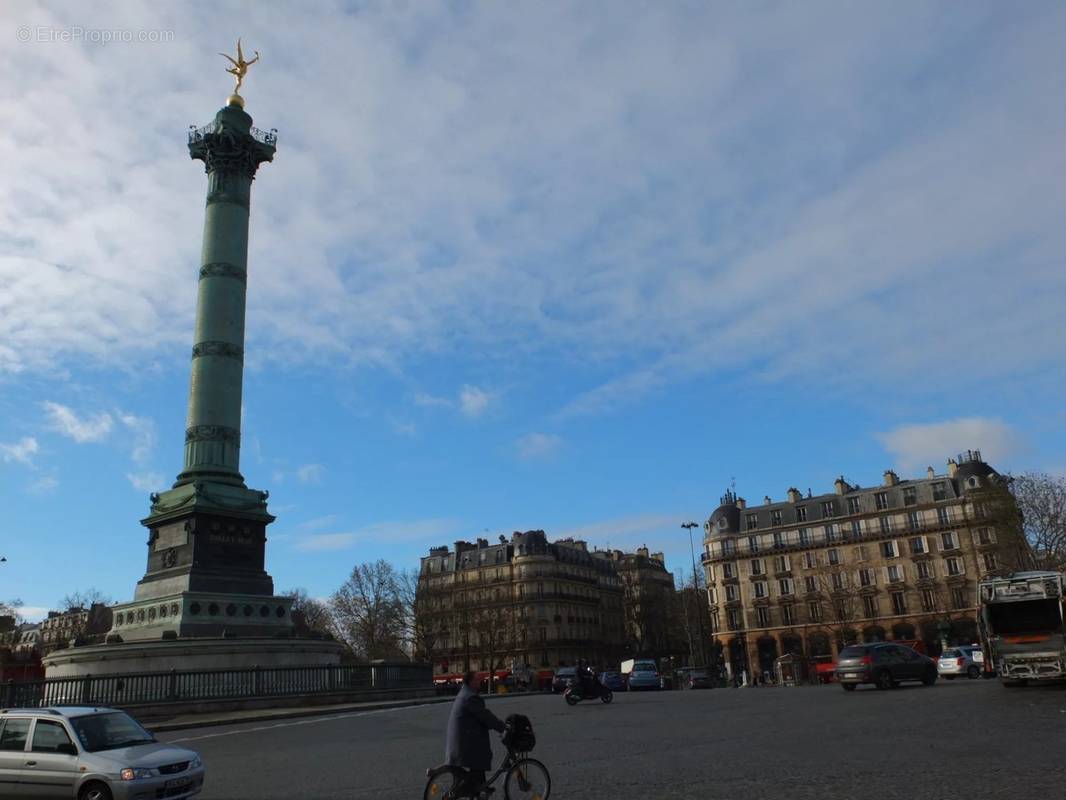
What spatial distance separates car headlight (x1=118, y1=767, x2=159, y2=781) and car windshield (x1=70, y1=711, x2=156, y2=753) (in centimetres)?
72

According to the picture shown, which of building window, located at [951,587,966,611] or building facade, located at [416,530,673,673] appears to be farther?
building facade, located at [416,530,673,673]

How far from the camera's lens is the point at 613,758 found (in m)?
11.9

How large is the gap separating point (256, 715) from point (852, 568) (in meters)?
67.4

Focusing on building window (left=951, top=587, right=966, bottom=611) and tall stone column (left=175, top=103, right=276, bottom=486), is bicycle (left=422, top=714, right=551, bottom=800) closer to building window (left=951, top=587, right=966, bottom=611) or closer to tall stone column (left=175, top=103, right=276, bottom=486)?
tall stone column (left=175, top=103, right=276, bottom=486)

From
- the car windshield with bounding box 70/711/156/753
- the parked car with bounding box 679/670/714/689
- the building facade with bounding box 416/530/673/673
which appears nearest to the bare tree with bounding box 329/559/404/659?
the building facade with bounding box 416/530/673/673

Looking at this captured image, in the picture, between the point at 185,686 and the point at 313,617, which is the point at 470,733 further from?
the point at 313,617

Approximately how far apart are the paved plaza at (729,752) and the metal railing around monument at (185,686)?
5.39 m

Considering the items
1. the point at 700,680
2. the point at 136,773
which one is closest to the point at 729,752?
the point at 136,773

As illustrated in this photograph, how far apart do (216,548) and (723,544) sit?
207ft

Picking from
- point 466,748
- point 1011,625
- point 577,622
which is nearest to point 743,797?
point 466,748

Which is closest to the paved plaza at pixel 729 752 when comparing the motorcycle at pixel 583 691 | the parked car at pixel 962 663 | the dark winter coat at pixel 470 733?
the dark winter coat at pixel 470 733

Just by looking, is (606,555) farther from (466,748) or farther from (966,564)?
(466,748)

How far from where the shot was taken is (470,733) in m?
7.84

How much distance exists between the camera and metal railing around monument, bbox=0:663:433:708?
23828 millimetres
